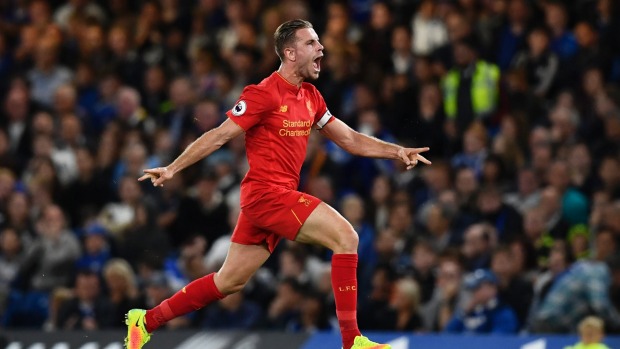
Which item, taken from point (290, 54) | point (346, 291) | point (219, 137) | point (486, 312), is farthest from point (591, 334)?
point (219, 137)

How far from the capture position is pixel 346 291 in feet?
29.7

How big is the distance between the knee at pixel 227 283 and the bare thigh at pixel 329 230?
2.20ft

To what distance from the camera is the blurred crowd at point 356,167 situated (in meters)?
12.7

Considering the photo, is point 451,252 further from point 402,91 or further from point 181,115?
point 181,115

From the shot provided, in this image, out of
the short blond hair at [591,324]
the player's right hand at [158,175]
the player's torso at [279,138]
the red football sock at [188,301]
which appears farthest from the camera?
the short blond hair at [591,324]

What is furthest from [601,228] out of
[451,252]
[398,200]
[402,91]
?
[402,91]

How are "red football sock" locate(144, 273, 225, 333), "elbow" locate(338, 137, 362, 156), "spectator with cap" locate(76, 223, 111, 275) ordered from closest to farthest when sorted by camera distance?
"red football sock" locate(144, 273, 225, 333)
"elbow" locate(338, 137, 362, 156)
"spectator with cap" locate(76, 223, 111, 275)

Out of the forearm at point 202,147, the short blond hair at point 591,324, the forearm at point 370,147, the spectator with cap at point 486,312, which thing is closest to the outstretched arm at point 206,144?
the forearm at point 202,147

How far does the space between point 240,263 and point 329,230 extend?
74cm

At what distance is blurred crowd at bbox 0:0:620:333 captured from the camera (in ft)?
41.7

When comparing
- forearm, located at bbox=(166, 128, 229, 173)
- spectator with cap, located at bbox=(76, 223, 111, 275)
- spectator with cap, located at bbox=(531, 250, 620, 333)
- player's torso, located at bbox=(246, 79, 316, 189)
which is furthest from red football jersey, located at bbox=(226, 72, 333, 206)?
spectator with cap, located at bbox=(76, 223, 111, 275)

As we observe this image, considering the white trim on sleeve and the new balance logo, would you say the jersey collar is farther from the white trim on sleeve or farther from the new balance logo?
the new balance logo

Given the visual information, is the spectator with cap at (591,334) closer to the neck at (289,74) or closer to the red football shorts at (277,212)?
the red football shorts at (277,212)

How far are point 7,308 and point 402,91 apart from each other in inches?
186
